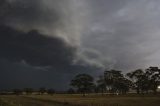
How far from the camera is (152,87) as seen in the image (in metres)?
160

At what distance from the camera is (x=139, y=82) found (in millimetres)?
170250

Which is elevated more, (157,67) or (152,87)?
(157,67)

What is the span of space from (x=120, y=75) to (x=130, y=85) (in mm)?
9493

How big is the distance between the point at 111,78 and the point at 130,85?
1324cm

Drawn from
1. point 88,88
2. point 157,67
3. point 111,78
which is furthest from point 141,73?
point 88,88

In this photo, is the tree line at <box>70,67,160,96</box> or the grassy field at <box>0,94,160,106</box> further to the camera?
the tree line at <box>70,67,160,96</box>

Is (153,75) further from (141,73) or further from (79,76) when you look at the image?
(79,76)

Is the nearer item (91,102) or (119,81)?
(91,102)

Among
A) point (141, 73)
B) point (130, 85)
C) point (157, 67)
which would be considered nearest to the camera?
point (157, 67)

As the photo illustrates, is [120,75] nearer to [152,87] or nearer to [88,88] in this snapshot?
[88,88]

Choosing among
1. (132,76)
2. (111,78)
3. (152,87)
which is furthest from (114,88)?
(152,87)

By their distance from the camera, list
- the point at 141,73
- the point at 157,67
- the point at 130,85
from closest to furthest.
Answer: the point at 157,67
the point at 141,73
the point at 130,85

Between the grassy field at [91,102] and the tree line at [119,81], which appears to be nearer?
the grassy field at [91,102]

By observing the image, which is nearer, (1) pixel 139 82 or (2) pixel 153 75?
(2) pixel 153 75
